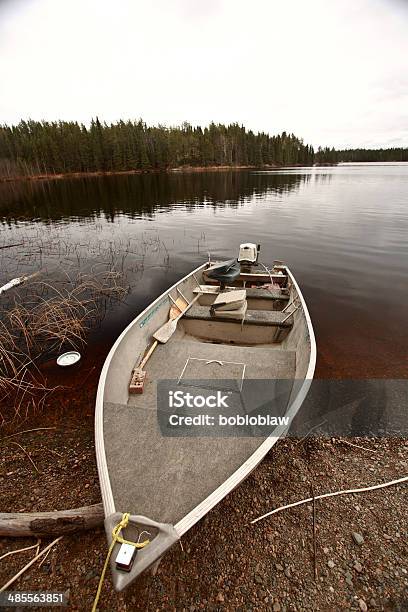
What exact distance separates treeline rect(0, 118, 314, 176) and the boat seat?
8928 cm

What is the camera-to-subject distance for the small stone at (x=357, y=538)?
11.5 feet

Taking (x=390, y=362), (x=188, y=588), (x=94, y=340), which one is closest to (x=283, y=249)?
(x=390, y=362)

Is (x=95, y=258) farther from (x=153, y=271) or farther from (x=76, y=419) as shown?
(x=76, y=419)

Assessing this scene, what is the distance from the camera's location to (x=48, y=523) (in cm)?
341

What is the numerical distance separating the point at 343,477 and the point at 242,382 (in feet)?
7.16

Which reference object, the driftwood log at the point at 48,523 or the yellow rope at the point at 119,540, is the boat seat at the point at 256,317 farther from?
the yellow rope at the point at 119,540

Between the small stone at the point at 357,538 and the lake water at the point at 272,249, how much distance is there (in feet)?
12.5

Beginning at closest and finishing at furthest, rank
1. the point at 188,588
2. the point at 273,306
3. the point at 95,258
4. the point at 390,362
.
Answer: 1. the point at 188,588
2. the point at 390,362
3. the point at 273,306
4. the point at 95,258

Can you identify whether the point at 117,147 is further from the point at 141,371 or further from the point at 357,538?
the point at 357,538

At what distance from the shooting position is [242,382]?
5.38 metres

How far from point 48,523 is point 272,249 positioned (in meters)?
17.2

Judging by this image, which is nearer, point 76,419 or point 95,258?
point 76,419

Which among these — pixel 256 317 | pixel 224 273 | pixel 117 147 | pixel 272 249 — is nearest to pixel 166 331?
pixel 256 317

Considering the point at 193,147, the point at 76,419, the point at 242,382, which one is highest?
the point at 193,147
